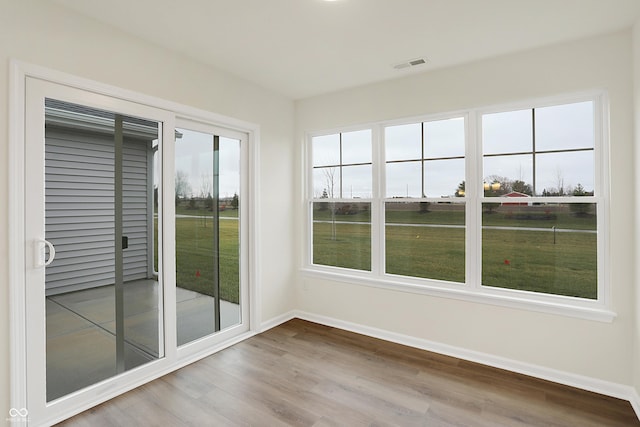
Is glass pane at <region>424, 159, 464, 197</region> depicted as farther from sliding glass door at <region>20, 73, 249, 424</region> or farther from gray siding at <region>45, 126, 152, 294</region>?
gray siding at <region>45, 126, 152, 294</region>

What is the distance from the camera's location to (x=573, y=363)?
268 centimetres

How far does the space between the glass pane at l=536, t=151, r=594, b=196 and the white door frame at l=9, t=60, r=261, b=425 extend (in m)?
3.01

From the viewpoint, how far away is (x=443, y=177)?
132 inches

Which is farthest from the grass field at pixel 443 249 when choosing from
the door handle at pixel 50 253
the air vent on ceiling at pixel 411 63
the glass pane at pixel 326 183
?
the air vent on ceiling at pixel 411 63

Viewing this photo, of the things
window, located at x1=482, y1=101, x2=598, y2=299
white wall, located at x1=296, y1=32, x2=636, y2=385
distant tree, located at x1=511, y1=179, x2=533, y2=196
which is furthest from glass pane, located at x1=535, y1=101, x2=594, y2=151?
distant tree, located at x1=511, y1=179, x2=533, y2=196

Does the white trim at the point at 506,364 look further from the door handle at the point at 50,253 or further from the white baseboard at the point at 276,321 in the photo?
the door handle at the point at 50,253

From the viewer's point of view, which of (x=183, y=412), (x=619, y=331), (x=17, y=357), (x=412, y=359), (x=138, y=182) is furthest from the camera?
(x=412, y=359)

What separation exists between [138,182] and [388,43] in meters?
2.37

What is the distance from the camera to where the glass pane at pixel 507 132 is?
116 inches

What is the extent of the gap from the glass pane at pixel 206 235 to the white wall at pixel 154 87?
1.13 feet

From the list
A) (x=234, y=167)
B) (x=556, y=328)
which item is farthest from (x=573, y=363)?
(x=234, y=167)

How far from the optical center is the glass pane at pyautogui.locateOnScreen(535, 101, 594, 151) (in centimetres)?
274

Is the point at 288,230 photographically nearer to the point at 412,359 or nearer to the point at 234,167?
the point at 234,167

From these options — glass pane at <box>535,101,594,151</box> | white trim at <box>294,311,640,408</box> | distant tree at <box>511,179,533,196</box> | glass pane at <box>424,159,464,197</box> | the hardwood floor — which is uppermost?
glass pane at <box>535,101,594,151</box>
